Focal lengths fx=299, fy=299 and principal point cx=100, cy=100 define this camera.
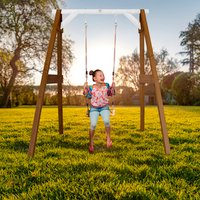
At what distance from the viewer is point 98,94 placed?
4906mm

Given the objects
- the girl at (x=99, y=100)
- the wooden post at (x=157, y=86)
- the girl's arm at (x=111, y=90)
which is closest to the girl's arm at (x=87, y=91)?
the girl at (x=99, y=100)

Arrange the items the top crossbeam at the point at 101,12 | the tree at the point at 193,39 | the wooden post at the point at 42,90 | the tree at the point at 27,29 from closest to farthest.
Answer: the wooden post at the point at 42,90 → the top crossbeam at the point at 101,12 → the tree at the point at 27,29 → the tree at the point at 193,39

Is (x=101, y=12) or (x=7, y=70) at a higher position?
(x=7, y=70)

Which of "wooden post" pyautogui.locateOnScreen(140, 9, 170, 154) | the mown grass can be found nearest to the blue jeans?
the mown grass

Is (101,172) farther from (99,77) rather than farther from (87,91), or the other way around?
(99,77)

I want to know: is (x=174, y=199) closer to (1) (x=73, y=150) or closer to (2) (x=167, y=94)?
(1) (x=73, y=150)

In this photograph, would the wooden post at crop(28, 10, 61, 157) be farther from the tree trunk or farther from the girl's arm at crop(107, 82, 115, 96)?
the tree trunk

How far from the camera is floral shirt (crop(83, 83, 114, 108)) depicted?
4.88 metres

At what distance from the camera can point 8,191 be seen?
2.90 meters

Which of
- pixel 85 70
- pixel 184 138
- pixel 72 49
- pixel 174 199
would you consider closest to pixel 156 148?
pixel 184 138

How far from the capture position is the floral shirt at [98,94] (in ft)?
16.0

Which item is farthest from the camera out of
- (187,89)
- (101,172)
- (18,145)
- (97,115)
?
(187,89)

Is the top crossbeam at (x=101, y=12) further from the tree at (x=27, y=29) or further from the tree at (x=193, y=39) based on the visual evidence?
the tree at (x=193, y=39)

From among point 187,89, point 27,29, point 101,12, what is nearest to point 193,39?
point 187,89
